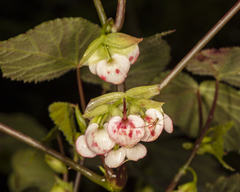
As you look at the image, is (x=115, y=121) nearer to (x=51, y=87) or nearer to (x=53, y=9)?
(x=51, y=87)

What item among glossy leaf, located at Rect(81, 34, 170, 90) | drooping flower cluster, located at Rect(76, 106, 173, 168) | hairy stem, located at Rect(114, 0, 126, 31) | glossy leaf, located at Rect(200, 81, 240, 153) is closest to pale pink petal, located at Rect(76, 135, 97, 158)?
drooping flower cluster, located at Rect(76, 106, 173, 168)

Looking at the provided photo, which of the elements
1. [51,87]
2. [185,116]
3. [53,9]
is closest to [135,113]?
[185,116]

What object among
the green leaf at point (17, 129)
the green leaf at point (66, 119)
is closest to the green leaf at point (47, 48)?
the green leaf at point (66, 119)

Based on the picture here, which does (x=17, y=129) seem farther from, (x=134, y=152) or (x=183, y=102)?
(x=134, y=152)

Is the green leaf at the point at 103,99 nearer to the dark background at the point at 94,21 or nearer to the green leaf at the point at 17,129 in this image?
the dark background at the point at 94,21

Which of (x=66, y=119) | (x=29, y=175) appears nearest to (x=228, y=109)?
(x=66, y=119)

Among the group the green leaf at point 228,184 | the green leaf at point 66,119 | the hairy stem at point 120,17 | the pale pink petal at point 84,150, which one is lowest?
the green leaf at point 228,184

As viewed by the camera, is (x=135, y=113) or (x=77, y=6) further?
(x=77, y=6)
